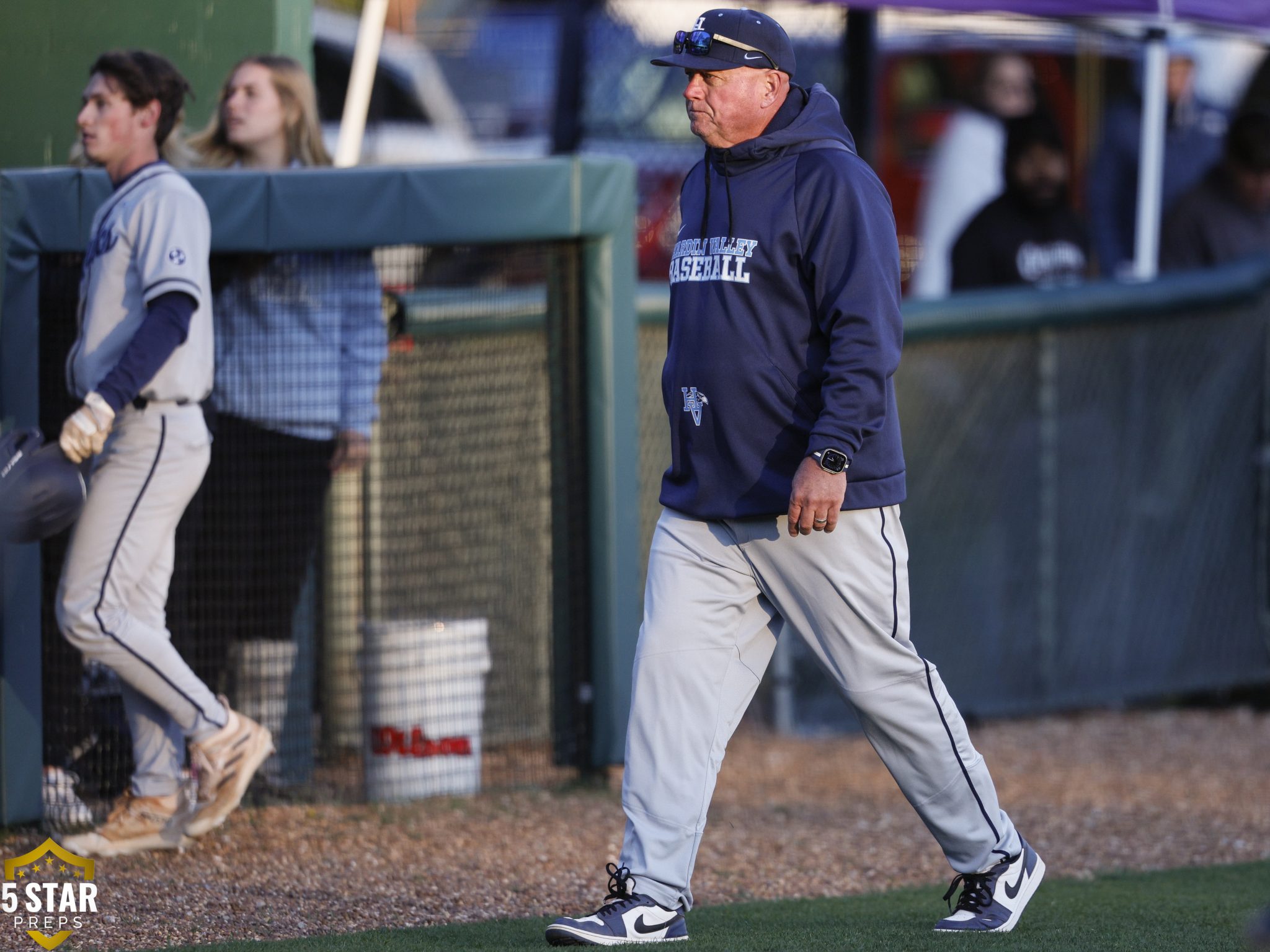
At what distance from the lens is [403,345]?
6.00 meters

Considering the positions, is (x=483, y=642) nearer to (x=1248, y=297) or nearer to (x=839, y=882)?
(x=839, y=882)

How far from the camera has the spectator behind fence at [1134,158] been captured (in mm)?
10648

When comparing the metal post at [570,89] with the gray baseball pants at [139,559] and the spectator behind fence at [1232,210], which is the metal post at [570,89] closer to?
the spectator behind fence at [1232,210]

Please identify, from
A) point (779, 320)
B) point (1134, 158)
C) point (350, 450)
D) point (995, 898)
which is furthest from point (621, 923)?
point (1134, 158)

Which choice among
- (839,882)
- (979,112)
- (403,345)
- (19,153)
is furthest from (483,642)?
(979,112)

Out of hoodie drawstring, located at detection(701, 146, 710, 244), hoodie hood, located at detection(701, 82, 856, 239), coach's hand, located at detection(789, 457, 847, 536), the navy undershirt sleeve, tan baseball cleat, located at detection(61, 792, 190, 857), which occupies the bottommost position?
tan baseball cleat, located at detection(61, 792, 190, 857)

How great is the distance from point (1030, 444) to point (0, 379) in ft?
13.6

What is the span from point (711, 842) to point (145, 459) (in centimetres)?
199

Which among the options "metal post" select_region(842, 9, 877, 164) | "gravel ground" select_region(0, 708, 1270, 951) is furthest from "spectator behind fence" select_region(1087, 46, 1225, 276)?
"gravel ground" select_region(0, 708, 1270, 951)

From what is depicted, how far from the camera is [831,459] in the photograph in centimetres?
378

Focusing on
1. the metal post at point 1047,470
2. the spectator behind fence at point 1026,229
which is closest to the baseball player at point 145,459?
the metal post at point 1047,470

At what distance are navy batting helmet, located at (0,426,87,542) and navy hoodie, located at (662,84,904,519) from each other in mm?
1624

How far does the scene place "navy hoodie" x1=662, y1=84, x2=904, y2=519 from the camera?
3.88 meters

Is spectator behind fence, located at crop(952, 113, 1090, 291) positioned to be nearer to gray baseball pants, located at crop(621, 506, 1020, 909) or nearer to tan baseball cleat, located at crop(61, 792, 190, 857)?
gray baseball pants, located at crop(621, 506, 1020, 909)
